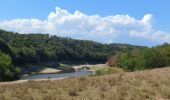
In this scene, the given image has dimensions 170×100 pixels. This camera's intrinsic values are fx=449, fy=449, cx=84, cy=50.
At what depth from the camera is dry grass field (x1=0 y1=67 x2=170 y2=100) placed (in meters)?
20.0

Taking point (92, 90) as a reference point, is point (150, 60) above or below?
above

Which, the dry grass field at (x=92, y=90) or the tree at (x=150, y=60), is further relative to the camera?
the tree at (x=150, y=60)

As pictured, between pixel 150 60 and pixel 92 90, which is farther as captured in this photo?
pixel 150 60

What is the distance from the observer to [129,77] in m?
27.3

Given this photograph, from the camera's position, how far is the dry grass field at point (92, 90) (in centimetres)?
1997

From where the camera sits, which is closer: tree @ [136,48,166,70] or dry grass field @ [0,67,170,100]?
dry grass field @ [0,67,170,100]

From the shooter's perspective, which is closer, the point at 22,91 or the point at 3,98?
the point at 3,98

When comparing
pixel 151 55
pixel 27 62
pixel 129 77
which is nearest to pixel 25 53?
pixel 27 62

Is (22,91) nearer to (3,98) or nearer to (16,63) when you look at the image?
(3,98)

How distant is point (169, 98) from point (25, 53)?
480ft

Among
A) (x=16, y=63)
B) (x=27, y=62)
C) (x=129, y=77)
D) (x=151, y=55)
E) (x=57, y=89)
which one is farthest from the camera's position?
(x=27, y=62)

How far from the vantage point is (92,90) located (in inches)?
866

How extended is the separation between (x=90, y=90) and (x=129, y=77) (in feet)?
19.3

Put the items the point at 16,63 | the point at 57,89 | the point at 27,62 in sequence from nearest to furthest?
the point at 57,89
the point at 16,63
the point at 27,62
